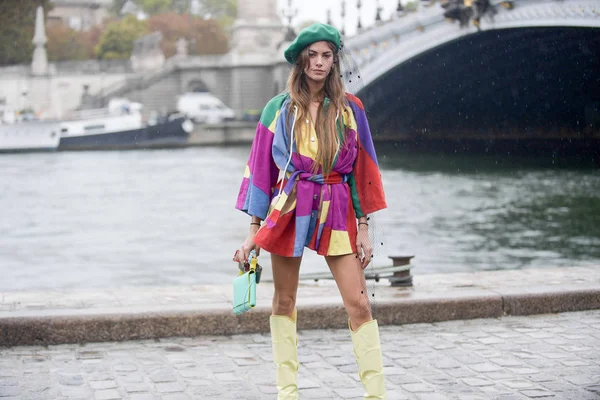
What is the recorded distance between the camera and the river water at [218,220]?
33.2ft

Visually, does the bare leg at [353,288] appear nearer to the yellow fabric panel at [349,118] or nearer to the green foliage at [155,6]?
the yellow fabric panel at [349,118]

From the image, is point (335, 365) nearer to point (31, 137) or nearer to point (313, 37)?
point (313, 37)

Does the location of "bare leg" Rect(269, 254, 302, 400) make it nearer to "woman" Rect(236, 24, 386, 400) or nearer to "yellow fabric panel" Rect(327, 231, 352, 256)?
"woman" Rect(236, 24, 386, 400)

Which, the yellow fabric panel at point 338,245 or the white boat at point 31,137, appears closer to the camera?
the yellow fabric panel at point 338,245

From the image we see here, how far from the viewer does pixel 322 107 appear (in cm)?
317

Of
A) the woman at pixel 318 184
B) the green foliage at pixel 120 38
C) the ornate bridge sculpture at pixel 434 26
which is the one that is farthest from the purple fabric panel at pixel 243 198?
the green foliage at pixel 120 38

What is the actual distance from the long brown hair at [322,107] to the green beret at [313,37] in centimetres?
2

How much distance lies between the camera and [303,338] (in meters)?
4.47

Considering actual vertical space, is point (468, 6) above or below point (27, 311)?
above

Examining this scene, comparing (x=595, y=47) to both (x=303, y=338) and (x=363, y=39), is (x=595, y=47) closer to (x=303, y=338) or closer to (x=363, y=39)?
(x=363, y=39)

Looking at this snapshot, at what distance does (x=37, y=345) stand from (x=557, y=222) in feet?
33.1

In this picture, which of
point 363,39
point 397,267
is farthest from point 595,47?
point 397,267

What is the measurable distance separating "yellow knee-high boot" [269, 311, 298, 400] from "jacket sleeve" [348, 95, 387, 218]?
399 millimetres

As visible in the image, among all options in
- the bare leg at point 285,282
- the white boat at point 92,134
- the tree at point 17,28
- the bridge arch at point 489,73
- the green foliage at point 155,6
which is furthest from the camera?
the green foliage at point 155,6
